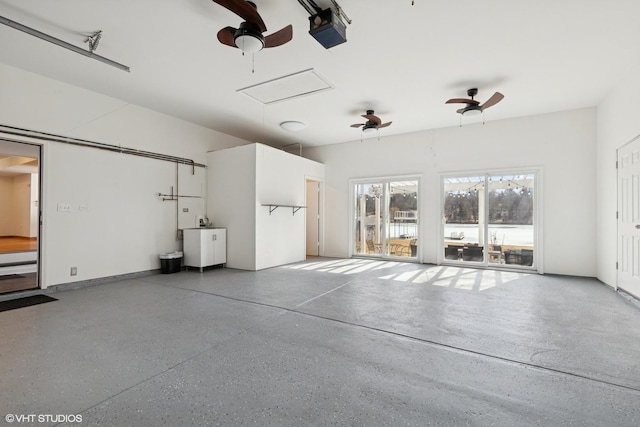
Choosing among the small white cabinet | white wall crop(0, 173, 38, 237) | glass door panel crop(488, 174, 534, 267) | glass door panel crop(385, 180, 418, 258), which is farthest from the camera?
white wall crop(0, 173, 38, 237)

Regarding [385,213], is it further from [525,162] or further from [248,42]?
[248,42]

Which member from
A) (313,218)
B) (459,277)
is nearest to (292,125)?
(313,218)

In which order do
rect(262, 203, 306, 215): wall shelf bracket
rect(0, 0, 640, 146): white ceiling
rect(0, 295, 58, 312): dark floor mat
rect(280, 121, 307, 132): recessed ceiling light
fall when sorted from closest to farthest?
rect(0, 0, 640, 146): white ceiling → rect(0, 295, 58, 312): dark floor mat → rect(280, 121, 307, 132): recessed ceiling light → rect(262, 203, 306, 215): wall shelf bracket

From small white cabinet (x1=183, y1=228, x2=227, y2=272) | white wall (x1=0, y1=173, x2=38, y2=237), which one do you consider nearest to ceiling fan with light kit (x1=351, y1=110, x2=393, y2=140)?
small white cabinet (x1=183, y1=228, x2=227, y2=272)

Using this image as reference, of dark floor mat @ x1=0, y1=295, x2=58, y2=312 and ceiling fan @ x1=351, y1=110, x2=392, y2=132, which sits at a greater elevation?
ceiling fan @ x1=351, y1=110, x2=392, y2=132

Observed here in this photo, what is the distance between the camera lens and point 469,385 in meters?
1.96

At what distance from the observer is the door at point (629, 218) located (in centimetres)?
390

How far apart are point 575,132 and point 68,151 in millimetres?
9044

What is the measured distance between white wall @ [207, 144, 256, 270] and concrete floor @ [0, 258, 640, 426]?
79.3 inches

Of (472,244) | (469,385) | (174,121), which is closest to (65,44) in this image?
(174,121)

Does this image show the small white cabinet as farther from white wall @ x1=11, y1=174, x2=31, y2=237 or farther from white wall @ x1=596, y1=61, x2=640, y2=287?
white wall @ x1=11, y1=174, x2=31, y2=237

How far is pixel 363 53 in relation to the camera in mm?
3666

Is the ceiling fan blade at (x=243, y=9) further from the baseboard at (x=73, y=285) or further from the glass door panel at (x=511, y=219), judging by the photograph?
the glass door panel at (x=511, y=219)

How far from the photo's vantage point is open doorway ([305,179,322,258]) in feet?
27.7
